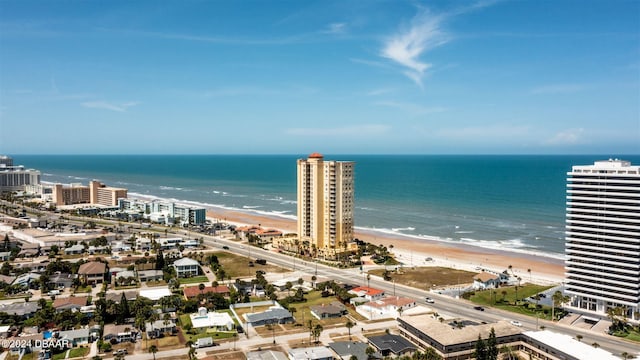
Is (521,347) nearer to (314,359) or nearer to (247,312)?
(314,359)

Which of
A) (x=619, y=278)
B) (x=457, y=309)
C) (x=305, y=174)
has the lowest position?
(x=457, y=309)

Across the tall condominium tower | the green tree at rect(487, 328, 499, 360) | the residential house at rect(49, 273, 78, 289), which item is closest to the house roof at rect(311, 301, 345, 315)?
the green tree at rect(487, 328, 499, 360)

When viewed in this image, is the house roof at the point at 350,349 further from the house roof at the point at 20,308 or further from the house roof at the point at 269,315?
the house roof at the point at 20,308

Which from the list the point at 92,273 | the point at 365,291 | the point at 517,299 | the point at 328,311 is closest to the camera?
the point at 328,311

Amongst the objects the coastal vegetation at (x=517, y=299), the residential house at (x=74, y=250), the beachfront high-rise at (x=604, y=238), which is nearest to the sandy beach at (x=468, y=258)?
the coastal vegetation at (x=517, y=299)

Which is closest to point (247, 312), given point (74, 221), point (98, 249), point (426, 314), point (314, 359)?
point (314, 359)

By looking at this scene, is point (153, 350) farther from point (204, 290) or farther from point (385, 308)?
point (385, 308)

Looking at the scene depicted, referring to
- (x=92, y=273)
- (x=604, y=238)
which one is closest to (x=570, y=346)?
(x=604, y=238)
